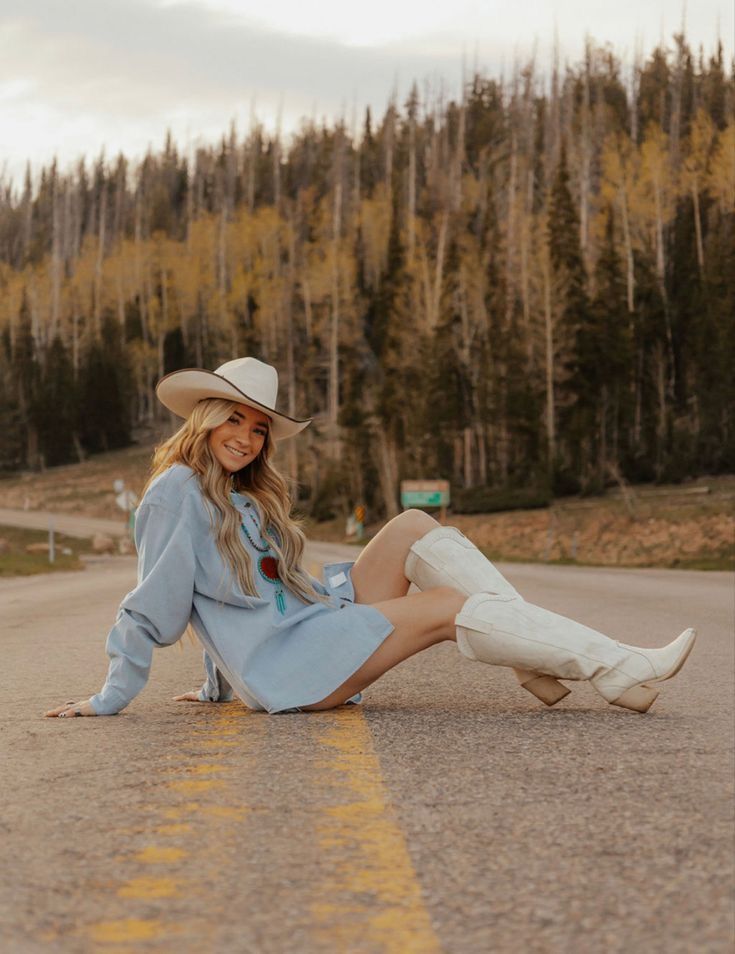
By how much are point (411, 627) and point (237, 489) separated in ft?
3.13

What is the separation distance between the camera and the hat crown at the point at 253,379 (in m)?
5.54

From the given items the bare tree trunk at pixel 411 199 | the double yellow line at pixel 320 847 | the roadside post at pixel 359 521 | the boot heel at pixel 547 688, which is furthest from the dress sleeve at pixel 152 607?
the bare tree trunk at pixel 411 199

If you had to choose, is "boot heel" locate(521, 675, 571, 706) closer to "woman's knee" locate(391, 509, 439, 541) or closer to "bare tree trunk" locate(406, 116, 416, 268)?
"woman's knee" locate(391, 509, 439, 541)

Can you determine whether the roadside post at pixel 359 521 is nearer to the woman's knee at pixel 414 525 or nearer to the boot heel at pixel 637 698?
the woman's knee at pixel 414 525

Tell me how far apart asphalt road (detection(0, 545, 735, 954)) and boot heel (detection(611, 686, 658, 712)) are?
0.06 metres

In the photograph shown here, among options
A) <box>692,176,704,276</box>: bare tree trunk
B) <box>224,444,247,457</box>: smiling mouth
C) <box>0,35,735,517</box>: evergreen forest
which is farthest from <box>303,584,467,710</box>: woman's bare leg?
<box>692,176,704,276</box>: bare tree trunk

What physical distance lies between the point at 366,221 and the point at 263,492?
73.5 m

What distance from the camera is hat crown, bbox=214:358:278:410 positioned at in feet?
18.2

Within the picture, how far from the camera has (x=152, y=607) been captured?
5.18m

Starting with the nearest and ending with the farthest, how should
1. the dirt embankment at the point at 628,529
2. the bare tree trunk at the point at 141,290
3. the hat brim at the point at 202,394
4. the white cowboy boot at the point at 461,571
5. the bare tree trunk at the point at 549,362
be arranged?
the white cowboy boot at the point at 461,571, the hat brim at the point at 202,394, the dirt embankment at the point at 628,529, the bare tree trunk at the point at 549,362, the bare tree trunk at the point at 141,290

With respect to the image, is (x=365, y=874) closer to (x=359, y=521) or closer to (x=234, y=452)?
(x=234, y=452)

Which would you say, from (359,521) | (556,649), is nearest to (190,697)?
(556,649)

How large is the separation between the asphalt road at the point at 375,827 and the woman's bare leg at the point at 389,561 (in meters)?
0.47

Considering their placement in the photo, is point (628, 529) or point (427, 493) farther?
point (427, 493)
